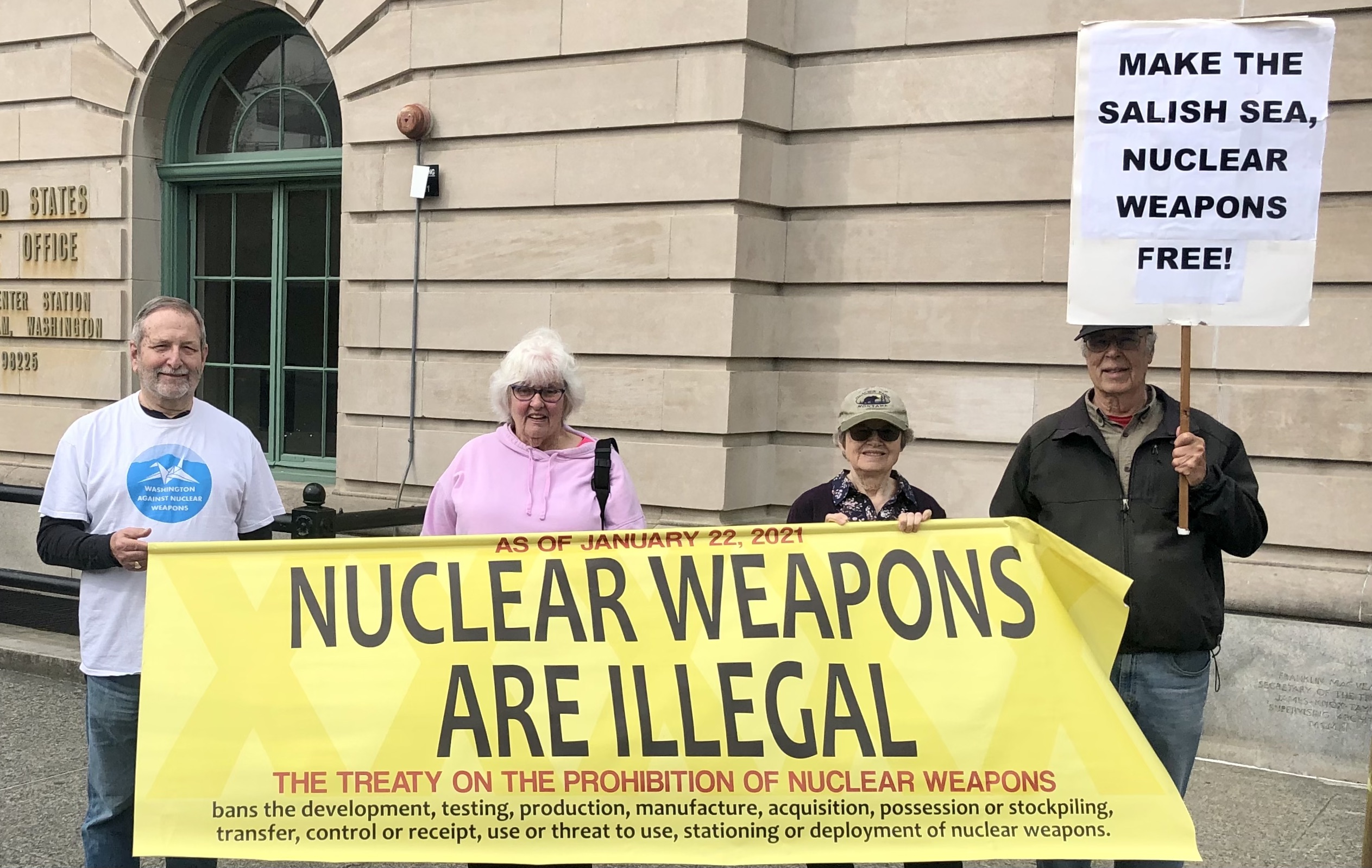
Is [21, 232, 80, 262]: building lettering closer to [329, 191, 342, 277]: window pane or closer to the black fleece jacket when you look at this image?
[329, 191, 342, 277]: window pane

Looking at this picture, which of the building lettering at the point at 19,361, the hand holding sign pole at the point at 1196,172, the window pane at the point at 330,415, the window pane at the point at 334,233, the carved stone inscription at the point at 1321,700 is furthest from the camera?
the building lettering at the point at 19,361

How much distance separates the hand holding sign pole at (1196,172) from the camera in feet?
12.0

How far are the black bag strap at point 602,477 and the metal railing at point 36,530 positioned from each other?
2114mm

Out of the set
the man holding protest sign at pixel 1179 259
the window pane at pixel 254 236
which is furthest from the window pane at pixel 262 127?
the man holding protest sign at pixel 1179 259

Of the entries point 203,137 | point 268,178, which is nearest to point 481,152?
point 268,178

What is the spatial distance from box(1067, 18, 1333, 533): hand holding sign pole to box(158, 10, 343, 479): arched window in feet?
23.8

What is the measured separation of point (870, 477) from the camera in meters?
4.00

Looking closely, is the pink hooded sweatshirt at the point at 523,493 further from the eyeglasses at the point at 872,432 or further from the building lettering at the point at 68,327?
the building lettering at the point at 68,327

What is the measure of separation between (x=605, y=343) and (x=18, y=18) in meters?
6.25

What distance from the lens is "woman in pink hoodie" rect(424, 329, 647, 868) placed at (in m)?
3.96

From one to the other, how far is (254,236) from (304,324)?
0.87m

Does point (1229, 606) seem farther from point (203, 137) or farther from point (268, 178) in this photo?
point (203, 137)

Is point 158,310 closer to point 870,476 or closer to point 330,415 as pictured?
point 870,476

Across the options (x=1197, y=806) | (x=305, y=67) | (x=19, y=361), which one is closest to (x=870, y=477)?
(x=1197, y=806)
